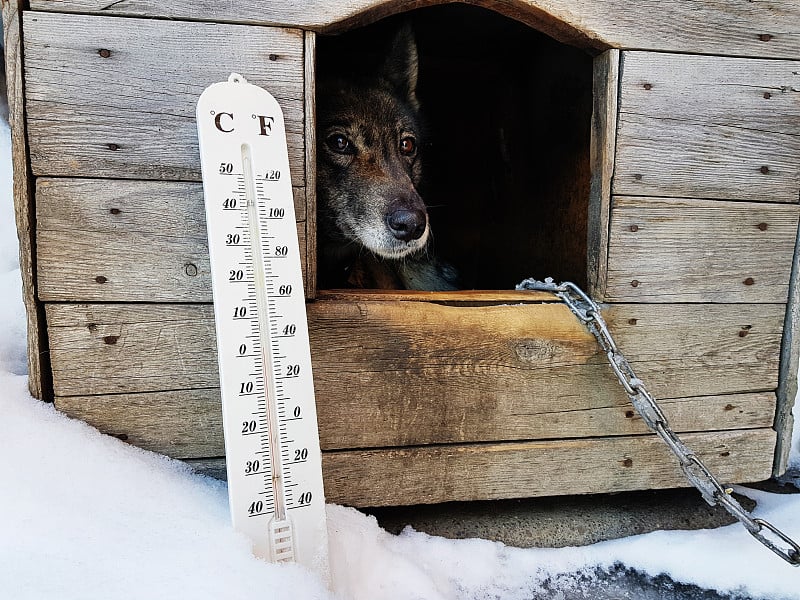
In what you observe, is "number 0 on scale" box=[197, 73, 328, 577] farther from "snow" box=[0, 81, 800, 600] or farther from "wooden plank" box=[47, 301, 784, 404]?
"wooden plank" box=[47, 301, 784, 404]

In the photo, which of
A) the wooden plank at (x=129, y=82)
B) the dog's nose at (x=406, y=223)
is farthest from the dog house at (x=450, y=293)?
the dog's nose at (x=406, y=223)

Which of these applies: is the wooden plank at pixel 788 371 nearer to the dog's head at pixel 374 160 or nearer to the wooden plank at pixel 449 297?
the wooden plank at pixel 449 297

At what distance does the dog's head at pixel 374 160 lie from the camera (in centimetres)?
175

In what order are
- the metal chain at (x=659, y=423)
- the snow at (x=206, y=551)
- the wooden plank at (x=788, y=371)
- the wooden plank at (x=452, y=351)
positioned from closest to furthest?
the snow at (x=206, y=551) < the metal chain at (x=659, y=423) < the wooden plank at (x=452, y=351) < the wooden plank at (x=788, y=371)

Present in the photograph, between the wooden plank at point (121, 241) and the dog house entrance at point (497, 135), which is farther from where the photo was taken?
the dog house entrance at point (497, 135)

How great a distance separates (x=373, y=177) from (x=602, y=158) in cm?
73

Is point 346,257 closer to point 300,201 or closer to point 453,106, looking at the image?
point 300,201

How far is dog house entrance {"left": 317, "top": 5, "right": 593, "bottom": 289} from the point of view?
201cm

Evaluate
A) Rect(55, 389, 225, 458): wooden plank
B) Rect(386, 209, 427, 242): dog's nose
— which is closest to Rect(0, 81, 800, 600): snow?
Rect(55, 389, 225, 458): wooden plank

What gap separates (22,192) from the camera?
3.84 feet

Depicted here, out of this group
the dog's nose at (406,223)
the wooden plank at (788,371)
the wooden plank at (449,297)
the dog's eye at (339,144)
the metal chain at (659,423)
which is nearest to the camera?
the metal chain at (659,423)

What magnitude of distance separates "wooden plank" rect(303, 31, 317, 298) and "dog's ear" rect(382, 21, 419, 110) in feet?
2.83

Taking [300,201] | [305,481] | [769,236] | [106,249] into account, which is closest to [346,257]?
[300,201]

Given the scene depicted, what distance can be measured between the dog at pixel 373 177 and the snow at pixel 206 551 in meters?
0.86
